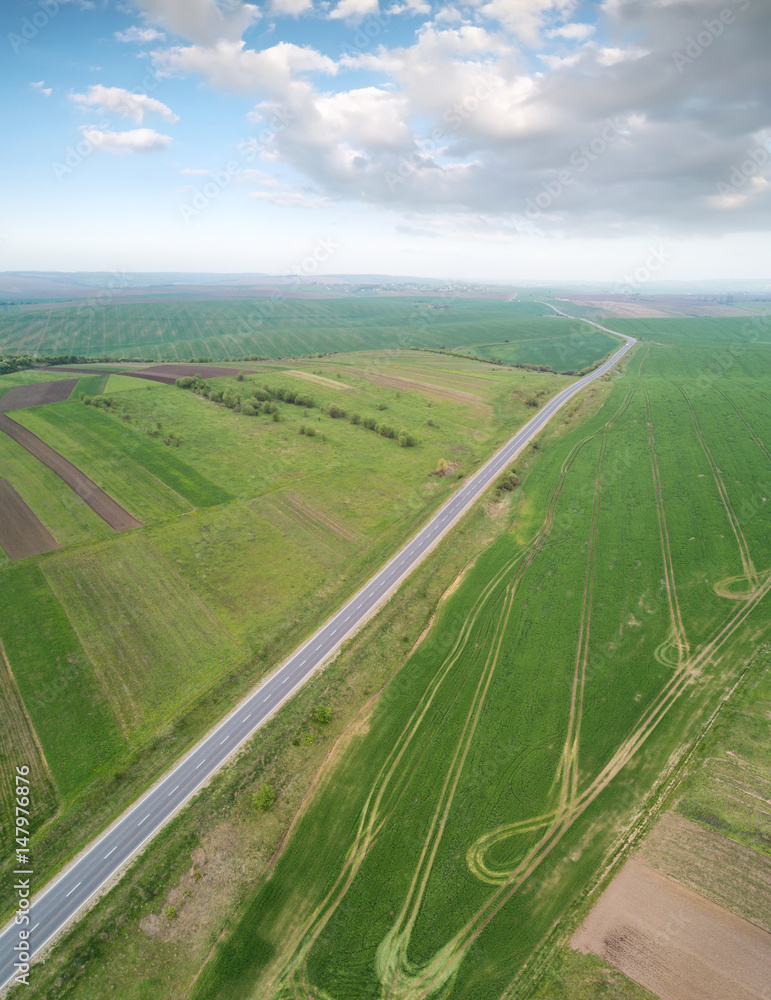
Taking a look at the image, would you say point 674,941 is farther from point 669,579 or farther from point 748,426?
point 748,426

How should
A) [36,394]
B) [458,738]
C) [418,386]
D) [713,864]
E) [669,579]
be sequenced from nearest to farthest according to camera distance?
[713,864]
[458,738]
[669,579]
[36,394]
[418,386]

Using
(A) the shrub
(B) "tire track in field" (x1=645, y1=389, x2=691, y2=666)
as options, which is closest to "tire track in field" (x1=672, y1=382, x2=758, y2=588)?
(B) "tire track in field" (x1=645, y1=389, x2=691, y2=666)

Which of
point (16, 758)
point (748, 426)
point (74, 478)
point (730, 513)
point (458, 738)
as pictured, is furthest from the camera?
point (748, 426)

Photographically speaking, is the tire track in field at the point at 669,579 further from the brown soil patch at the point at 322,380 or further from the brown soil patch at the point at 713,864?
the brown soil patch at the point at 322,380

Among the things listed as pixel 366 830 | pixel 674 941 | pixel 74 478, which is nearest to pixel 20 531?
pixel 74 478

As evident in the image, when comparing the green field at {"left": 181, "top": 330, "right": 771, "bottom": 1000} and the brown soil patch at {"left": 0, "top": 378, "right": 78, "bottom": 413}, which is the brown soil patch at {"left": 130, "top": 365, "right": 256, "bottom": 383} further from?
the green field at {"left": 181, "top": 330, "right": 771, "bottom": 1000}
